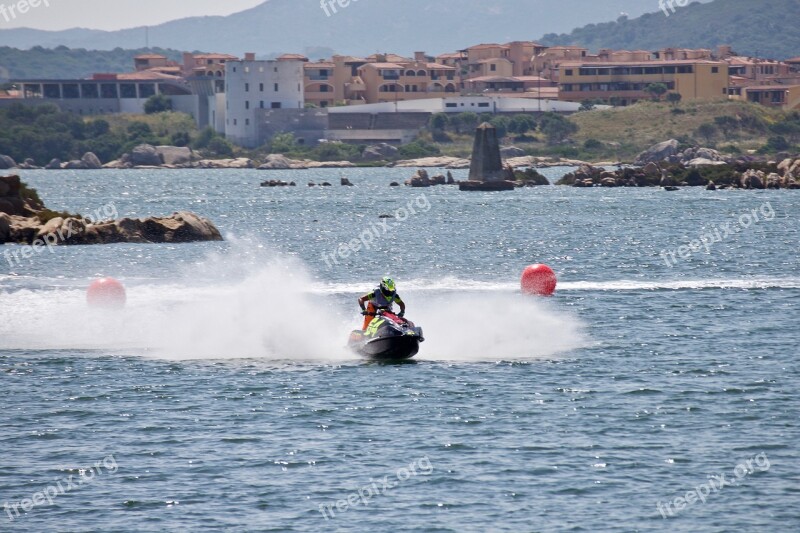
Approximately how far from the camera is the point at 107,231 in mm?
79000

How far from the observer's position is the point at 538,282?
5497 centimetres

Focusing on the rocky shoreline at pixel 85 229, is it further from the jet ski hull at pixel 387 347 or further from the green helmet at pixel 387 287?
the green helmet at pixel 387 287

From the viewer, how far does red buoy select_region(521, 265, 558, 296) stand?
5503 centimetres

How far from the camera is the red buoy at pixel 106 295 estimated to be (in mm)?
49406

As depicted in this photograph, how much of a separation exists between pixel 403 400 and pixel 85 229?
4906 centimetres

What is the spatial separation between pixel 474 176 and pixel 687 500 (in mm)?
136660

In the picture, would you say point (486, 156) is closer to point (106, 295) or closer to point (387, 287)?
point (106, 295)

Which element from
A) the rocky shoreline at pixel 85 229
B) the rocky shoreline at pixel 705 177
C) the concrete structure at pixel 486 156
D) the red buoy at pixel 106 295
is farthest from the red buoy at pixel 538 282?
the rocky shoreline at pixel 705 177

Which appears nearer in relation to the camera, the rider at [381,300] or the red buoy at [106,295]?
the rider at [381,300]

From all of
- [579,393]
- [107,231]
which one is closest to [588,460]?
[579,393]

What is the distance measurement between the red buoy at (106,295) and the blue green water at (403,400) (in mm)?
817

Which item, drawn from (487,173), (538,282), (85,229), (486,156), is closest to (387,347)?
(538,282)

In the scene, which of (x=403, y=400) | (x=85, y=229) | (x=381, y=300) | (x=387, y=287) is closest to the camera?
(x=403, y=400)

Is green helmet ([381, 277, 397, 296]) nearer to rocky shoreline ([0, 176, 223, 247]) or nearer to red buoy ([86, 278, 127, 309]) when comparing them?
→ red buoy ([86, 278, 127, 309])
